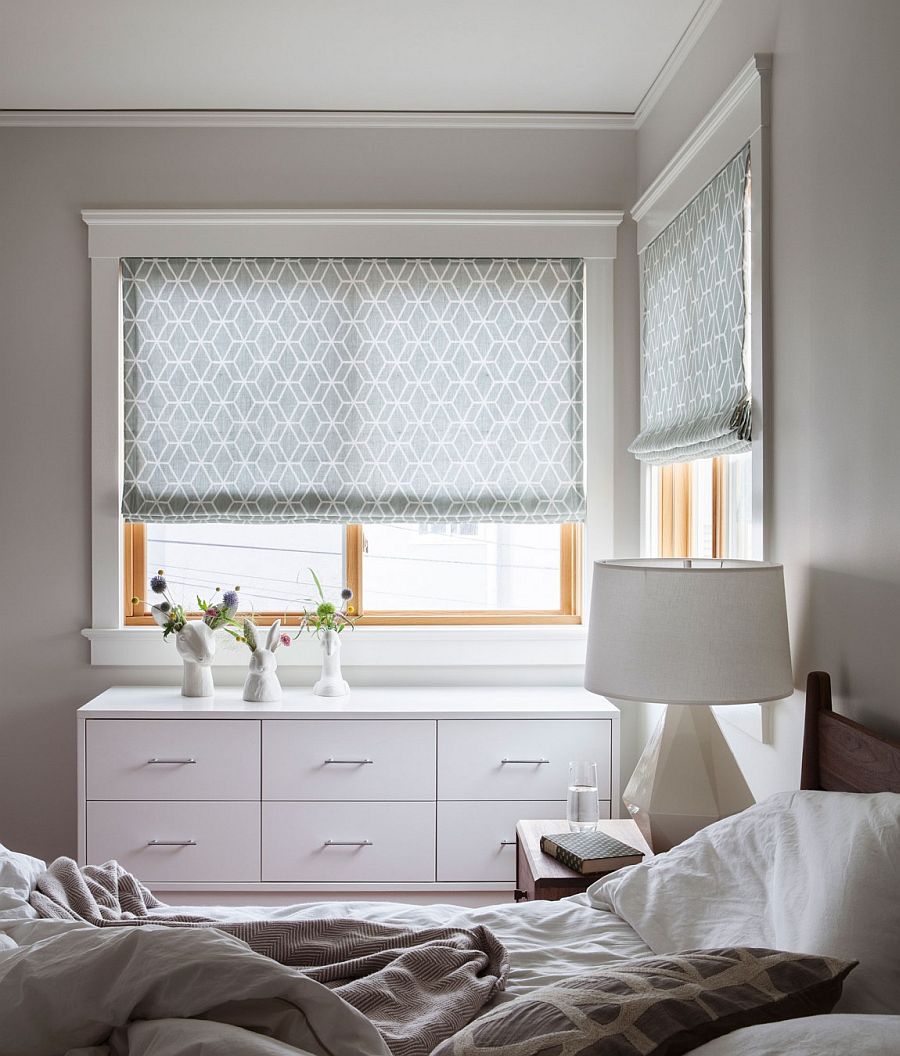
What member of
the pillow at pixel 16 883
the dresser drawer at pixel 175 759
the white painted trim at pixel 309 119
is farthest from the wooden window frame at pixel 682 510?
the pillow at pixel 16 883

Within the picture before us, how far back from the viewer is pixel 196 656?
326 centimetres

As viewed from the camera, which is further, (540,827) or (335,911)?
(540,827)

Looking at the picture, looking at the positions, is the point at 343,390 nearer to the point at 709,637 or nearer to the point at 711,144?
the point at 711,144

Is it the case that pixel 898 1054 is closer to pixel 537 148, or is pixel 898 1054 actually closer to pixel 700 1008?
pixel 700 1008

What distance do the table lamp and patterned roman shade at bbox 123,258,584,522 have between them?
1.44m

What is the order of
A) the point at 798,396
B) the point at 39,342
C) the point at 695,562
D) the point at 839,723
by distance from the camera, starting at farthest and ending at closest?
1. the point at 39,342
2. the point at 695,562
3. the point at 798,396
4. the point at 839,723

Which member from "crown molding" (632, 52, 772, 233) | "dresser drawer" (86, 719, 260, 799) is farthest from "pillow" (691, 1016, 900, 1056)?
"dresser drawer" (86, 719, 260, 799)

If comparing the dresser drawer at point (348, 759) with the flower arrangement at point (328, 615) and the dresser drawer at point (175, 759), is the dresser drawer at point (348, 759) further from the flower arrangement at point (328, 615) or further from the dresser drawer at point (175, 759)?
the flower arrangement at point (328, 615)

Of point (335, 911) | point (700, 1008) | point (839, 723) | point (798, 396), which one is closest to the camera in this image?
point (700, 1008)

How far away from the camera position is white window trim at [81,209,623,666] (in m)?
3.46

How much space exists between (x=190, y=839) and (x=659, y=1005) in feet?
7.28

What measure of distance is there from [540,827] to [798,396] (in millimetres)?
1252

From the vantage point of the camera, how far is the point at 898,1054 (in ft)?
3.19

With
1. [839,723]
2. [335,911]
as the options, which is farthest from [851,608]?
[335,911]
